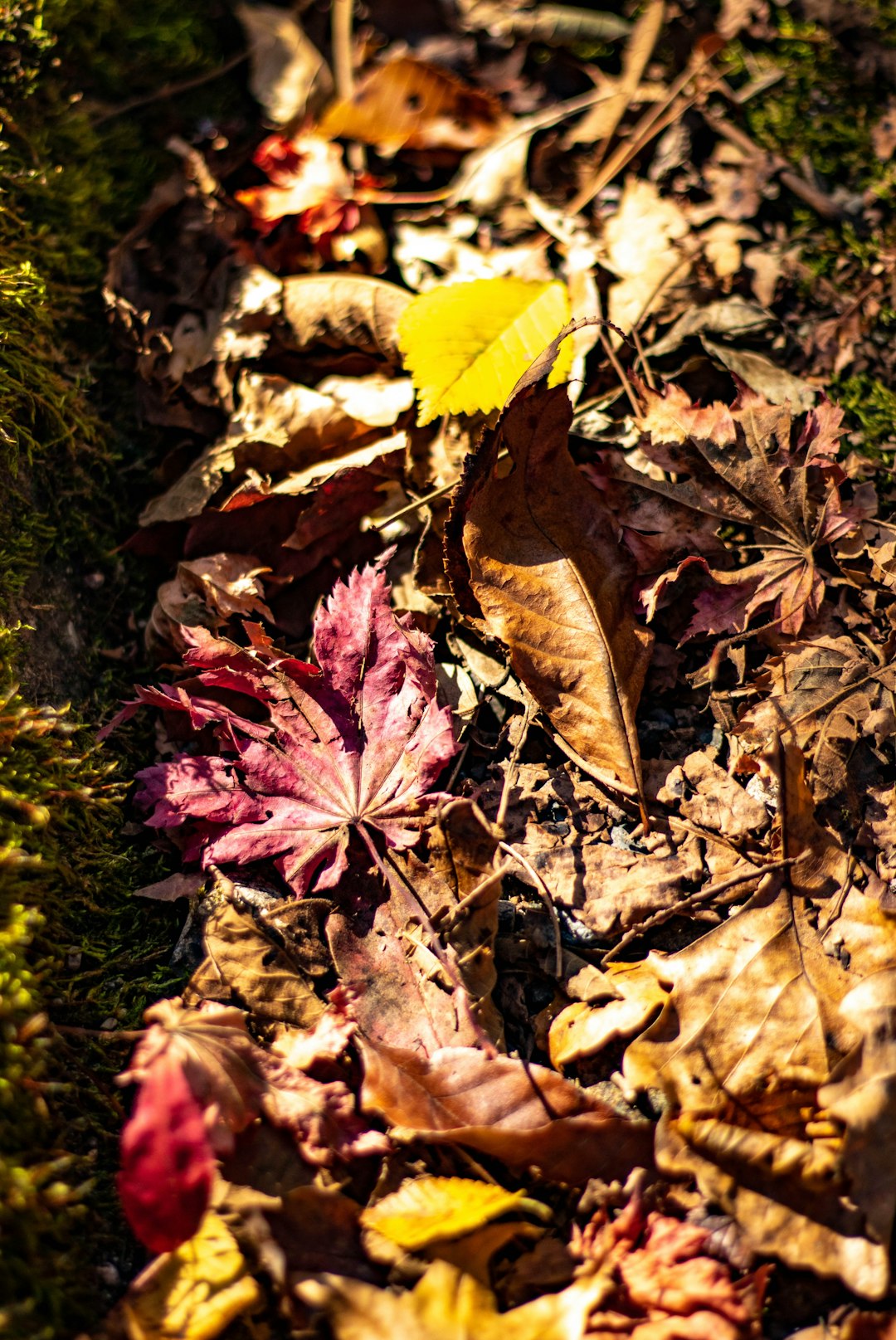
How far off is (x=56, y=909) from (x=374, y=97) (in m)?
2.76

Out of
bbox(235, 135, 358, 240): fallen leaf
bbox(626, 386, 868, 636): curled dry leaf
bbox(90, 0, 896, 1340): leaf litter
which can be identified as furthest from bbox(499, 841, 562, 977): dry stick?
bbox(235, 135, 358, 240): fallen leaf

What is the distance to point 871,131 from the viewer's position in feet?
9.43

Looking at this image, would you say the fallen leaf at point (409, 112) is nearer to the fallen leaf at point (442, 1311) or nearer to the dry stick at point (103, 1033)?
the dry stick at point (103, 1033)

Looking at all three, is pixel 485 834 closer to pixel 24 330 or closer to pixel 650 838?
pixel 650 838

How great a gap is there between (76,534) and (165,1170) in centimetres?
159

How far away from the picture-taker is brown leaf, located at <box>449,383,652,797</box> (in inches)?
78.3

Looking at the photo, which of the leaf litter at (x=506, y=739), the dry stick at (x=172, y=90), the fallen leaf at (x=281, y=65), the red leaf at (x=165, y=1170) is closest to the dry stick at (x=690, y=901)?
the leaf litter at (x=506, y=739)

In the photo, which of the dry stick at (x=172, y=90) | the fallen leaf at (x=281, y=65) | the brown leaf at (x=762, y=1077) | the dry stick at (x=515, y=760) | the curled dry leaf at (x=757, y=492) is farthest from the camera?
the fallen leaf at (x=281, y=65)

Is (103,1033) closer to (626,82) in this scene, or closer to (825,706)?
(825,706)

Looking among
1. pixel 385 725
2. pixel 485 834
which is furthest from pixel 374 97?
pixel 485 834

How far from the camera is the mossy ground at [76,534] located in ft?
5.01

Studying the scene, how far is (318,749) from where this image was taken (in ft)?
6.46

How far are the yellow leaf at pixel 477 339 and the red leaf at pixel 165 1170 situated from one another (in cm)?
159

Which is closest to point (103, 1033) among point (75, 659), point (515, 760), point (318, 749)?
point (318, 749)
